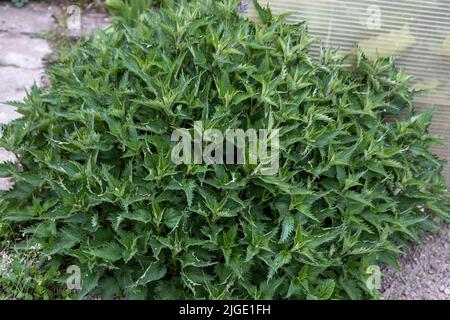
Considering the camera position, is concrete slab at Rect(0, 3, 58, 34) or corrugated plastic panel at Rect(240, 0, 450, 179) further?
concrete slab at Rect(0, 3, 58, 34)

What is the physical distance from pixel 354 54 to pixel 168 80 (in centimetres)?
134

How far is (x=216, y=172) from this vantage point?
2791 millimetres

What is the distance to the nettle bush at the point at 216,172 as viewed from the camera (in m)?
2.77

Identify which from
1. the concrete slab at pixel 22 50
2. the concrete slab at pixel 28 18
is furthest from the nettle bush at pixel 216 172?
the concrete slab at pixel 28 18

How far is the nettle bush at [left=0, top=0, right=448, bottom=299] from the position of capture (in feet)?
9.09

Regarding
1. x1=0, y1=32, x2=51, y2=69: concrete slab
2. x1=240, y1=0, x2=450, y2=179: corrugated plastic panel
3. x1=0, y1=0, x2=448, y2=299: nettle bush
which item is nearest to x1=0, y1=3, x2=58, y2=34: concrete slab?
x1=0, y1=32, x2=51, y2=69: concrete slab

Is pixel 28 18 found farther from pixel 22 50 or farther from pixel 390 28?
pixel 390 28

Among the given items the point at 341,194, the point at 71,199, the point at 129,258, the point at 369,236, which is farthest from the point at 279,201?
the point at 71,199

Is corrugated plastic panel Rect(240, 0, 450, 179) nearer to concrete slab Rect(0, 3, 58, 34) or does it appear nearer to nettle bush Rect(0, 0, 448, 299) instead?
nettle bush Rect(0, 0, 448, 299)

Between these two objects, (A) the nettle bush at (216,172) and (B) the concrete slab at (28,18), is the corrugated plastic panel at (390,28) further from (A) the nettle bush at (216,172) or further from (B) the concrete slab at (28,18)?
(B) the concrete slab at (28,18)

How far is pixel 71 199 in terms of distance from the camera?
2.79 meters

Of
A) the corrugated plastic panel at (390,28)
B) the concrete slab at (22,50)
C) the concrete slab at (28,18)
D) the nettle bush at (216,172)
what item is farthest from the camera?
the concrete slab at (28,18)
